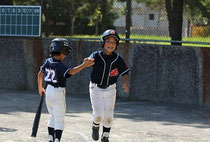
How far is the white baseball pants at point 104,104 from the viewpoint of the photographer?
7.43 meters

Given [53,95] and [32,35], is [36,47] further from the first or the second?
[53,95]

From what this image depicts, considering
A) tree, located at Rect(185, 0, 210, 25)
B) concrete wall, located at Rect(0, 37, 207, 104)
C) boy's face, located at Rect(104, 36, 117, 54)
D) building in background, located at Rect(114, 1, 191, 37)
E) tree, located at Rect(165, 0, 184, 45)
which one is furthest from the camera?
building in background, located at Rect(114, 1, 191, 37)

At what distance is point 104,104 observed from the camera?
7449 mm

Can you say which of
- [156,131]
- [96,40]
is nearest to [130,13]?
[96,40]

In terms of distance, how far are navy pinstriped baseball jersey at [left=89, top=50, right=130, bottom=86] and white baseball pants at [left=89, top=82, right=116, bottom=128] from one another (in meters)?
0.10

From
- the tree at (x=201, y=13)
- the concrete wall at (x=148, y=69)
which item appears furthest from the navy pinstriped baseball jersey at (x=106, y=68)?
the tree at (x=201, y=13)

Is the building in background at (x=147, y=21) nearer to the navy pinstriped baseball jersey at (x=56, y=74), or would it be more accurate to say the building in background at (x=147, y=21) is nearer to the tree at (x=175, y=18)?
the tree at (x=175, y=18)

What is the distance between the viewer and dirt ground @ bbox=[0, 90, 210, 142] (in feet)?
25.9

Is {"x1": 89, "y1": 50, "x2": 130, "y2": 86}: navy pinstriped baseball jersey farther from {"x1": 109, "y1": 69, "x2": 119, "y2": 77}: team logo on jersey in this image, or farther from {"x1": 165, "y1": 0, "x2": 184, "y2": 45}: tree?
{"x1": 165, "y1": 0, "x2": 184, "y2": 45}: tree

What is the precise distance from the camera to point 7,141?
730 centimetres

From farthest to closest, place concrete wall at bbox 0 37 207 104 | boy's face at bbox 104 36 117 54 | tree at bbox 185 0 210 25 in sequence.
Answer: tree at bbox 185 0 210 25 → concrete wall at bbox 0 37 207 104 → boy's face at bbox 104 36 117 54

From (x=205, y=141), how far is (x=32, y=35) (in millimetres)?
7090

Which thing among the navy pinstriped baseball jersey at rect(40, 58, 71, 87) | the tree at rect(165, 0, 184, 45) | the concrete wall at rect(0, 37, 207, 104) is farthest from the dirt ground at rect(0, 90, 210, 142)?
the tree at rect(165, 0, 184, 45)

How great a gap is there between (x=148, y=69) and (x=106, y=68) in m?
4.60
